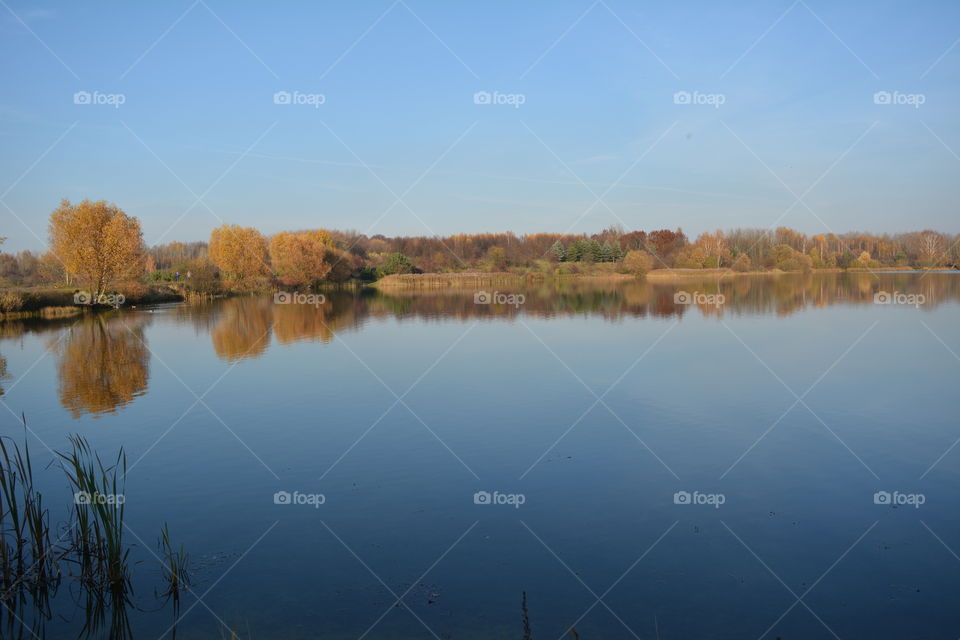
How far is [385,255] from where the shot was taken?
80.4 m

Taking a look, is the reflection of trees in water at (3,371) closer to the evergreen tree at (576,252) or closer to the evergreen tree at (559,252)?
the evergreen tree at (576,252)

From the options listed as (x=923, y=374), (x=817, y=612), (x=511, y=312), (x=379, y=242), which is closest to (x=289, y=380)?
(x=817, y=612)

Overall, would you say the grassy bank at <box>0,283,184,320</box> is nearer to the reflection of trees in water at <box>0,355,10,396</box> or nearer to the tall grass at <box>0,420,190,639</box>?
the reflection of trees in water at <box>0,355,10,396</box>

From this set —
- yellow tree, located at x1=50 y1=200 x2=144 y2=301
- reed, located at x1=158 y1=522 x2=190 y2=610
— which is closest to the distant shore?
yellow tree, located at x1=50 y1=200 x2=144 y2=301

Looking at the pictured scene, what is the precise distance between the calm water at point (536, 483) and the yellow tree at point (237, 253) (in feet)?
129

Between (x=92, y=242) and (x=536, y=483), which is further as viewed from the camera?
(x=92, y=242)

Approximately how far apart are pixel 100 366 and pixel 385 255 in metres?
64.3

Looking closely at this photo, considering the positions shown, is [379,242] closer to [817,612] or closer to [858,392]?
[858,392]

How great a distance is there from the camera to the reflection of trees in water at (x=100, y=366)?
12.9m

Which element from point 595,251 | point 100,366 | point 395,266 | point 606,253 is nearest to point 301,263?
point 395,266

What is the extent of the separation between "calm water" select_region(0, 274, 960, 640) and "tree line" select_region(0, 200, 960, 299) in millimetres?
18845

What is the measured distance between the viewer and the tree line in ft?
113

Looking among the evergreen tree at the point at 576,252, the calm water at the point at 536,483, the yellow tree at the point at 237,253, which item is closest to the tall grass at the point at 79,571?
the calm water at the point at 536,483

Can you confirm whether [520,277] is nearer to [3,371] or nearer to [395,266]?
[395,266]
